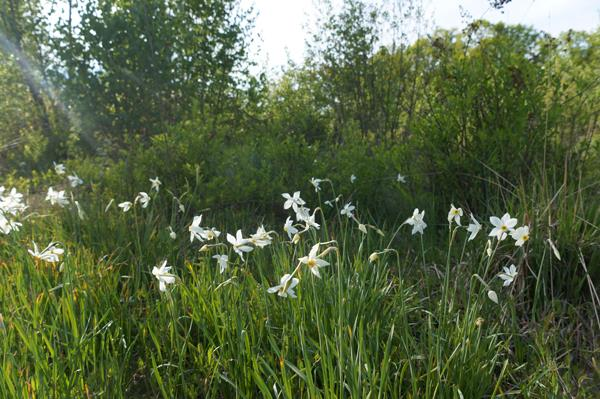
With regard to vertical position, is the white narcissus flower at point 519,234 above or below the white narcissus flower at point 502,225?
below

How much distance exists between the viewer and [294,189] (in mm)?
4918

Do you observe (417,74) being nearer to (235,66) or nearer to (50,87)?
(235,66)

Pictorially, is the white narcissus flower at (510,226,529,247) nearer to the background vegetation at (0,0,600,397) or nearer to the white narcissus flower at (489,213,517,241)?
the white narcissus flower at (489,213,517,241)

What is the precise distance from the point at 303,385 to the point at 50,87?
20.2 ft

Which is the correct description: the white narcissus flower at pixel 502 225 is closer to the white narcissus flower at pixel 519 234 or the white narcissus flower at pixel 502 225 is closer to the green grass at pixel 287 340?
the white narcissus flower at pixel 519 234

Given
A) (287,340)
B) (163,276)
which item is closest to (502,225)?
(287,340)

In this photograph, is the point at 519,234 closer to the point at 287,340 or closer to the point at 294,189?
the point at 287,340

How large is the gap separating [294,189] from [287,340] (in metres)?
3.06

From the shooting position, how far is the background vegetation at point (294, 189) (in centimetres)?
195

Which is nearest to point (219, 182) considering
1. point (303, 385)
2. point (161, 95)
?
point (161, 95)

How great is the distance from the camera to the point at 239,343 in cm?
196

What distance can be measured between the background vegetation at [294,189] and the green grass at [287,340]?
0.05ft

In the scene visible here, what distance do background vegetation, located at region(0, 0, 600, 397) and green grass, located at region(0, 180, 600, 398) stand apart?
0.02 meters

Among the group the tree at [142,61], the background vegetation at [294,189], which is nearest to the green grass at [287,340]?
the background vegetation at [294,189]
